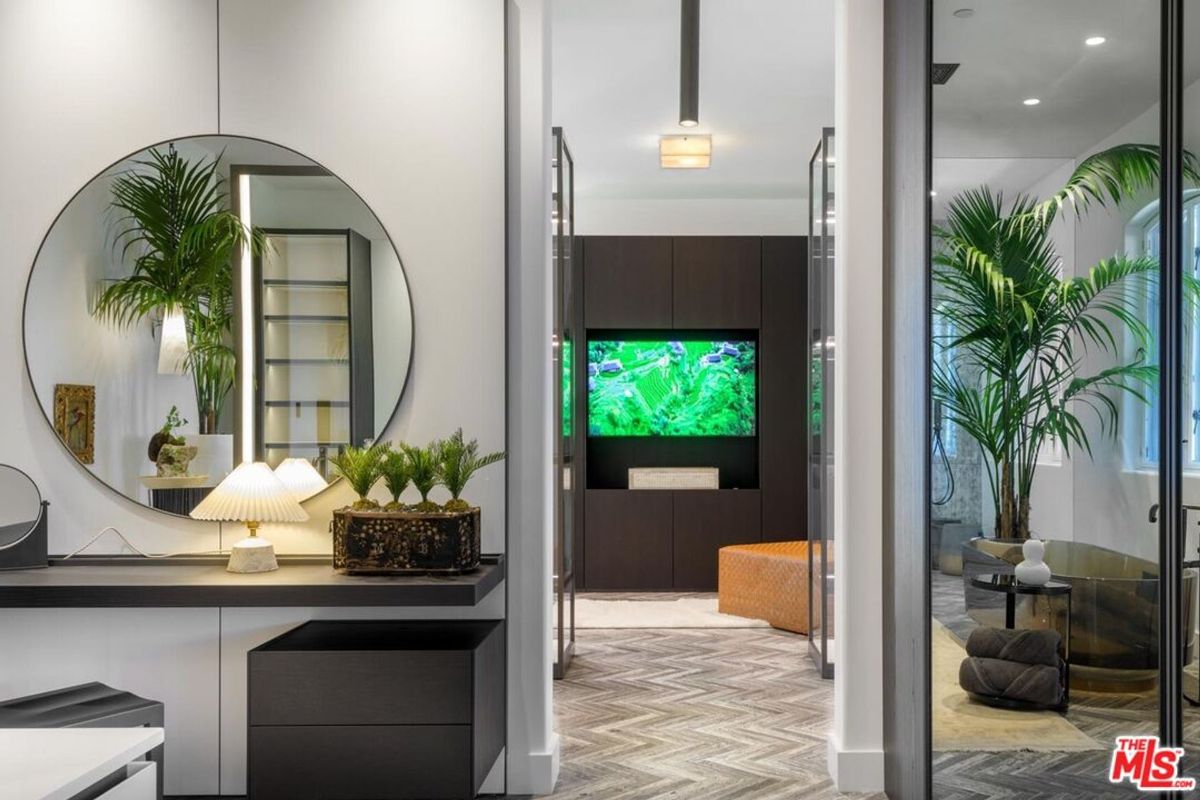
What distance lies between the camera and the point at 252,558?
2969 millimetres

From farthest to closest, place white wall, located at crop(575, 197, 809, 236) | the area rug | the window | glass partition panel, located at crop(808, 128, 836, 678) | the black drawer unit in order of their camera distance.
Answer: white wall, located at crop(575, 197, 809, 236) < the area rug < glass partition panel, located at crop(808, 128, 836, 678) < the black drawer unit < the window

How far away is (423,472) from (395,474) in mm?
80

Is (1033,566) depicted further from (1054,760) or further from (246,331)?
(246,331)

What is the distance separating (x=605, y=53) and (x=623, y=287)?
248cm

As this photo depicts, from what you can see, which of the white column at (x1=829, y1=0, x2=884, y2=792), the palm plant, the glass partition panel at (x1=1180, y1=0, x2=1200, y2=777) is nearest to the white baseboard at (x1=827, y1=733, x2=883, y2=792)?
the white column at (x1=829, y1=0, x2=884, y2=792)

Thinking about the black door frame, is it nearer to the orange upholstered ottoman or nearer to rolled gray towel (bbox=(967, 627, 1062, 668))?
rolled gray towel (bbox=(967, 627, 1062, 668))

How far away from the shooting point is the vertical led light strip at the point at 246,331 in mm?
3221

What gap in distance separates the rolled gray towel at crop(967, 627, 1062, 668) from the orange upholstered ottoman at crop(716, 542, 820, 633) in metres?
3.05

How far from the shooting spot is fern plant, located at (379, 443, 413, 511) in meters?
2.97

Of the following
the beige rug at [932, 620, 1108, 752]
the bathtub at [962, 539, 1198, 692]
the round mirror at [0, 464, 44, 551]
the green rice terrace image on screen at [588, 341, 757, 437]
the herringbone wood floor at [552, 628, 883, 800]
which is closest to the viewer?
the bathtub at [962, 539, 1198, 692]

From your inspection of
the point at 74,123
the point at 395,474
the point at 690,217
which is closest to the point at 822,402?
the point at 395,474

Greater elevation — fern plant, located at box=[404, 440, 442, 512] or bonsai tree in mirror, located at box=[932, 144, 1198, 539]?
bonsai tree in mirror, located at box=[932, 144, 1198, 539]

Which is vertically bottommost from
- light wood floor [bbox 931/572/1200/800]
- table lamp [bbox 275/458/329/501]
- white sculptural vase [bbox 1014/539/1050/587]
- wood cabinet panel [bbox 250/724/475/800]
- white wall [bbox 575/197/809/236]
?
wood cabinet panel [bbox 250/724/475/800]

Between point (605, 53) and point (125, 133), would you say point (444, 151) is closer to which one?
point (125, 133)
